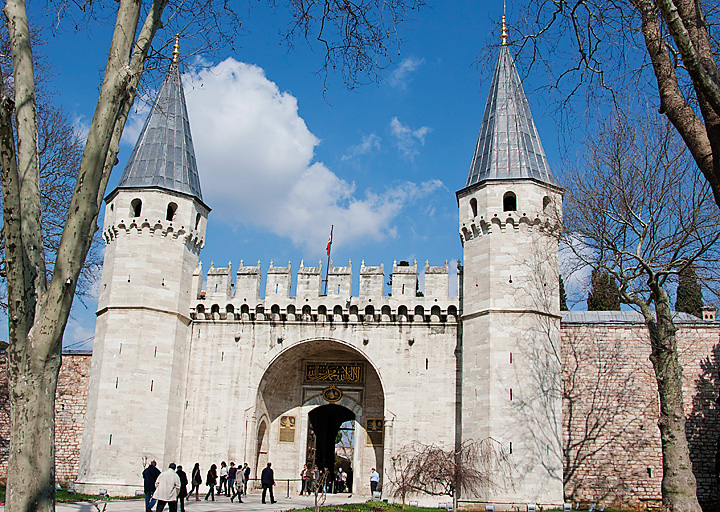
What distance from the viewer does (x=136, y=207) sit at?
21156mm

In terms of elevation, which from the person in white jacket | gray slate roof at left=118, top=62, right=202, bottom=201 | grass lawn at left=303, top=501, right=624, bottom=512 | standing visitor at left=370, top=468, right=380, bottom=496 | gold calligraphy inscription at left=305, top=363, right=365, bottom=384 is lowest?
grass lawn at left=303, top=501, right=624, bottom=512

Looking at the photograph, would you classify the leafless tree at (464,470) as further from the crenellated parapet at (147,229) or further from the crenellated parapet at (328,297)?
the crenellated parapet at (147,229)

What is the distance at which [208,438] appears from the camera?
20172mm

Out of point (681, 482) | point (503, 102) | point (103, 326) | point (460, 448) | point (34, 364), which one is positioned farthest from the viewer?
point (503, 102)

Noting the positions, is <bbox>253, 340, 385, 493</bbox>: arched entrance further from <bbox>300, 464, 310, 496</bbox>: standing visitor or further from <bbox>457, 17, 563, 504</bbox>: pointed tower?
<bbox>457, 17, 563, 504</bbox>: pointed tower

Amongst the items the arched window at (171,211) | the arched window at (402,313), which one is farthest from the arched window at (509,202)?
the arched window at (171,211)

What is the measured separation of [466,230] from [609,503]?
8.40 meters

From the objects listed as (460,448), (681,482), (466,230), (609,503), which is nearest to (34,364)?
(681,482)

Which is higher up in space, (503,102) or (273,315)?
(503,102)

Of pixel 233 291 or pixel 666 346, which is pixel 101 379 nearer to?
pixel 233 291

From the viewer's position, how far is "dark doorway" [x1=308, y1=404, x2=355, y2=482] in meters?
22.9

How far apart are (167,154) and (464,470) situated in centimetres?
1308

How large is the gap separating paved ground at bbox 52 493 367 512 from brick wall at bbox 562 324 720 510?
21.5ft

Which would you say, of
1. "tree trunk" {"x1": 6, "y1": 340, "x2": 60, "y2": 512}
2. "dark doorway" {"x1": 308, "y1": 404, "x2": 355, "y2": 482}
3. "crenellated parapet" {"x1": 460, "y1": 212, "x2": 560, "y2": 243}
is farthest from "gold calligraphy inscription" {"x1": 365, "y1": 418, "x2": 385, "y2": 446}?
"tree trunk" {"x1": 6, "y1": 340, "x2": 60, "y2": 512}
